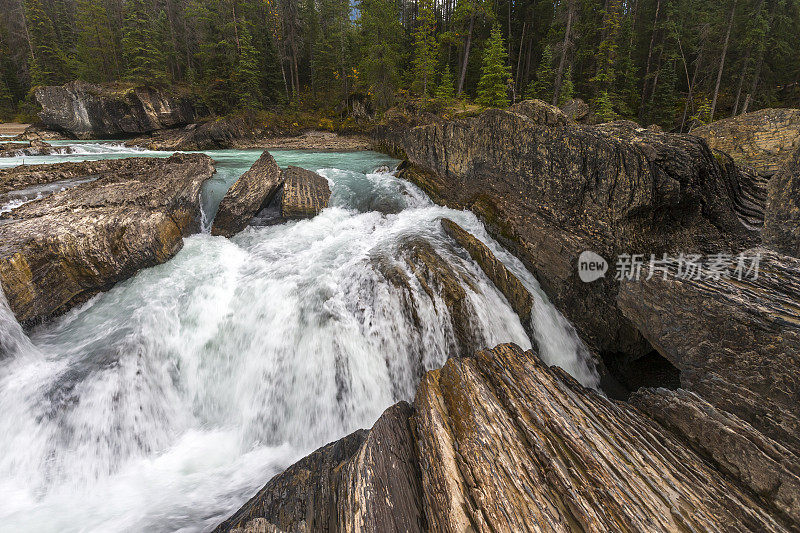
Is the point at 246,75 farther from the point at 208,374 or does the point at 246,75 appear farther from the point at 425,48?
the point at 208,374

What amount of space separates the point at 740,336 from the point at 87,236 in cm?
1127

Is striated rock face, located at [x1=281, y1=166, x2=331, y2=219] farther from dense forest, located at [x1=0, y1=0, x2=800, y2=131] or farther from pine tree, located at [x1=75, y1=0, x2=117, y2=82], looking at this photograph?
pine tree, located at [x1=75, y1=0, x2=117, y2=82]

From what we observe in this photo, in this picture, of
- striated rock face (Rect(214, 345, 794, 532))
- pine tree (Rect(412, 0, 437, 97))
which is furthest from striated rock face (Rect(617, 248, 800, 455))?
pine tree (Rect(412, 0, 437, 97))

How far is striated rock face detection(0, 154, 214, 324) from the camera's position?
18.4ft

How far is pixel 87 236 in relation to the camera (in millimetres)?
6336

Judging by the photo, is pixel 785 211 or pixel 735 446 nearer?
pixel 735 446

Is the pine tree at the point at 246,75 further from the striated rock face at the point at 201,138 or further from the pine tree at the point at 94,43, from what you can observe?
the pine tree at the point at 94,43

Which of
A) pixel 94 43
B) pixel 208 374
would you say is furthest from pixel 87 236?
pixel 94 43

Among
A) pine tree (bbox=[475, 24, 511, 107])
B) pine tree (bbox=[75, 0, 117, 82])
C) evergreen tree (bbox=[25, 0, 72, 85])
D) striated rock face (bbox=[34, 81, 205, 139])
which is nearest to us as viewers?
pine tree (bbox=[475, 24, 511, 107])

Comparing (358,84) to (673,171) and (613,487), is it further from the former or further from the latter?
(613,487)

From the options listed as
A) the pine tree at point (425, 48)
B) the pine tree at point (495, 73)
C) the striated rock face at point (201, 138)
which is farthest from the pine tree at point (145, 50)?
the pine tree at point (495, 73)

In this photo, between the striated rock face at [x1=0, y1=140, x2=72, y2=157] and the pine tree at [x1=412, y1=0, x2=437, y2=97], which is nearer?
the striated rock face at [x1=0, y1=140, x2=72, y2=157]

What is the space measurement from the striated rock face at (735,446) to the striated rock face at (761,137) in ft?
36.5

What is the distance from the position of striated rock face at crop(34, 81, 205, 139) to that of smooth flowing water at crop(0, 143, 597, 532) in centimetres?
3102
